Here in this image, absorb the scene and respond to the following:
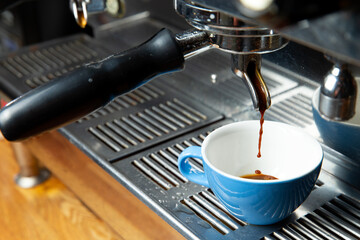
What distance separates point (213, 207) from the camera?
0.57 m

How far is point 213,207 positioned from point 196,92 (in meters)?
0.25

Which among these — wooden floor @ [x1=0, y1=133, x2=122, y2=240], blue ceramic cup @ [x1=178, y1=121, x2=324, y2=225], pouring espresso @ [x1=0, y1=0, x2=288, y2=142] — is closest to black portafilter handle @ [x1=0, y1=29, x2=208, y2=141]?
pouring espresso @ [x1=0, y1=0, x2=288, y2=142]

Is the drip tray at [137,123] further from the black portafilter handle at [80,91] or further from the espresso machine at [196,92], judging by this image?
the black portafilter handle at [80,91]

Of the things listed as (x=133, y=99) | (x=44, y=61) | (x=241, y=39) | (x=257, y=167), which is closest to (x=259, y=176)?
(x=257, y=167)

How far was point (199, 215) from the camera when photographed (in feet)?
1.82

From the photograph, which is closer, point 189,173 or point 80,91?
point 80,91

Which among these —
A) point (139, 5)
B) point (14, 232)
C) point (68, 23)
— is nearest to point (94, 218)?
point (14, 232)

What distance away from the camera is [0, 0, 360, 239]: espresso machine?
A: 0.41 meters

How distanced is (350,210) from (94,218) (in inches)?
14.5

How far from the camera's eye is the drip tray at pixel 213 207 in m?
0.53

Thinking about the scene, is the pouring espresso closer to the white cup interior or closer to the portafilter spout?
the portafilter spout

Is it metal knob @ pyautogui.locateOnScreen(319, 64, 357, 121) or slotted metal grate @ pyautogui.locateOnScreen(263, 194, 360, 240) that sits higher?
metal knob @ pyautogui.locateOnScreen(319, 64, 357, 121)

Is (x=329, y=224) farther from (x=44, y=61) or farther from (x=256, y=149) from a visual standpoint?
(x=44, y=61)

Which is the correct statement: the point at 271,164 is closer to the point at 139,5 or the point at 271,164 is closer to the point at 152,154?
the point at 152,154
